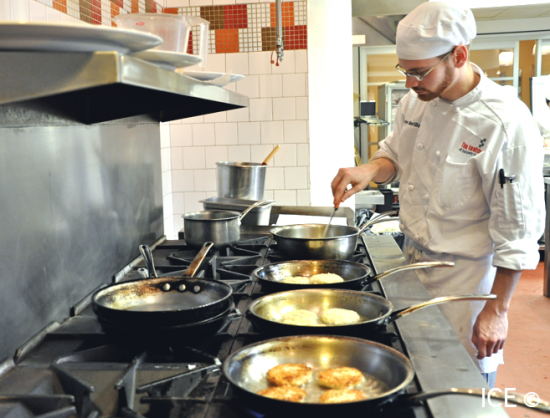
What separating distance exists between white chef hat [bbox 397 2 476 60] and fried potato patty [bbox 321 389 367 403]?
1.26 meters

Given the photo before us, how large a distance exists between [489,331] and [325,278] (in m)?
0.64

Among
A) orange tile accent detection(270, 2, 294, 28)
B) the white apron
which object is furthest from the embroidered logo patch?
orange tile accent detection(270, 2, 294, 28)

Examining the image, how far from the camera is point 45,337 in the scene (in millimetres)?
1238

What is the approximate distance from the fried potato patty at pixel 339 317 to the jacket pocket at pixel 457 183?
0.80 meters

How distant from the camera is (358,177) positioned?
2.04 meters

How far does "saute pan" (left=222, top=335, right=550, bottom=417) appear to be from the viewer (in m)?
0.74

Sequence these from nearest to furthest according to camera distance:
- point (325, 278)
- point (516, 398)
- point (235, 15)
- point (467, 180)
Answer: point (516, 398)
point (325, 278)
point (467, 180)
point (235, 15)

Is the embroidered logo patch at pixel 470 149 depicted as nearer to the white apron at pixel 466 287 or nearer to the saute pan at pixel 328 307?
the white apron at pixel 466 287

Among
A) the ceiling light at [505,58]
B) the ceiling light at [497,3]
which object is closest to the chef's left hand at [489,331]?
the ceiling light at [497,3]

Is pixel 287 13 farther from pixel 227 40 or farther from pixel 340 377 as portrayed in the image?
pixel 340 377

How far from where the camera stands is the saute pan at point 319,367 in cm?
74

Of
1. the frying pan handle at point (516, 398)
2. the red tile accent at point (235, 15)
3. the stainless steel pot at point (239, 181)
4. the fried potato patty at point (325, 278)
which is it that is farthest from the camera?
the red tile accent at point (235, 15)

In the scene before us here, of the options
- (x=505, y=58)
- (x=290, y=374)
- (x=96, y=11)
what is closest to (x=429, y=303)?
(x=290, y=374)

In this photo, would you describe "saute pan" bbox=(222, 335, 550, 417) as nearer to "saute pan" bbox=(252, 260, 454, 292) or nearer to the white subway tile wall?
"saute pan" bbox=(252, 260, 454, 292)
